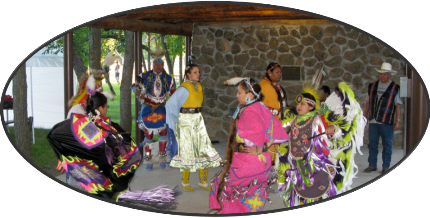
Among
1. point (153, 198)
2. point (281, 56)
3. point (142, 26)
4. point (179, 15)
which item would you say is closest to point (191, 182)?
point (153, 198)

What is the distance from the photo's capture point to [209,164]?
623 centimetres

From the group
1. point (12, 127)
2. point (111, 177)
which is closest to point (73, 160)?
point (111, 177)

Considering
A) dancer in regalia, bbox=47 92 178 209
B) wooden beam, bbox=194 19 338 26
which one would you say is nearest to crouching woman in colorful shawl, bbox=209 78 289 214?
dancer in regalia, bbox=47 92 178 209

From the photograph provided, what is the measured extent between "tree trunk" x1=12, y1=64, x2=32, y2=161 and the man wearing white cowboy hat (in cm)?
481

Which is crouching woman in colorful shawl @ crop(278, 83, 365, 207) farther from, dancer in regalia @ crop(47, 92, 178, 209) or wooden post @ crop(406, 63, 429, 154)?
dancer in regalia @ crop(47, 92, 178, 209)

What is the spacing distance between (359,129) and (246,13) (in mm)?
3510

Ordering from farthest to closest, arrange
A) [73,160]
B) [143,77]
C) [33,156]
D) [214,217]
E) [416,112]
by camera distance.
Result: [143,77], [33,156], [416,112], [73,160], [214,217]

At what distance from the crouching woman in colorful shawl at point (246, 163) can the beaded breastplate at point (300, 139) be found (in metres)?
0.51

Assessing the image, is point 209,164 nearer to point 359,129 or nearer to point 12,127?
point 359,129

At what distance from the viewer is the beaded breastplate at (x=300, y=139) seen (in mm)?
4980

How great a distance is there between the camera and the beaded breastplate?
4.98m

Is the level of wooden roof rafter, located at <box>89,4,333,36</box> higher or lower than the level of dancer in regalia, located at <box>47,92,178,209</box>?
higher

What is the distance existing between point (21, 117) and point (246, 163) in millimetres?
3047

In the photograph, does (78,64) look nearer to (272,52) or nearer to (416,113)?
(272,52)
